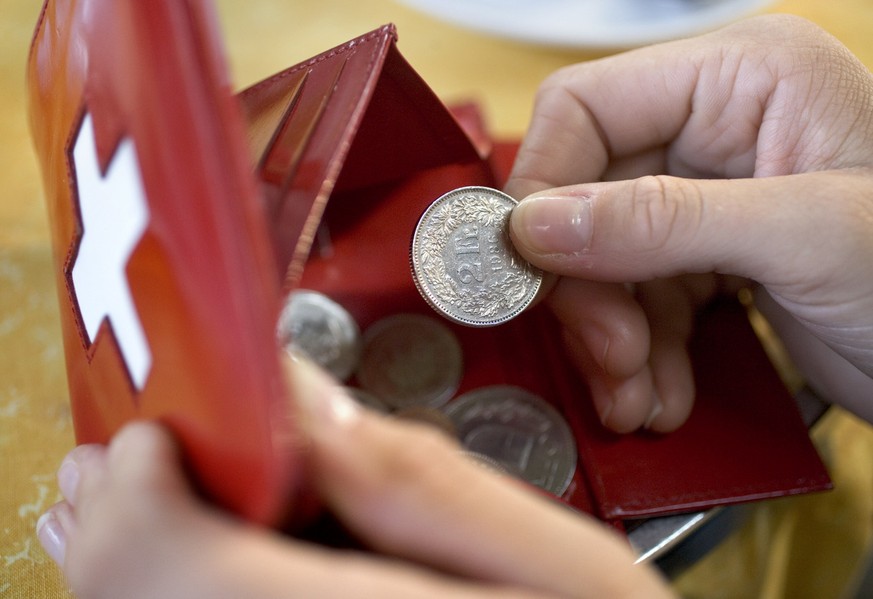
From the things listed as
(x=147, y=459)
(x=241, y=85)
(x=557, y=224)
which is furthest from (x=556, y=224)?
(x=241, y=85)

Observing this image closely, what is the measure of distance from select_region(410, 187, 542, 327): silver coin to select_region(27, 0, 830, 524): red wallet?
0.20 feet

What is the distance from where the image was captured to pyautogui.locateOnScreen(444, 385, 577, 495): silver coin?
633 millimetres

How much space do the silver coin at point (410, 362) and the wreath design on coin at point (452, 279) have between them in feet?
0.55

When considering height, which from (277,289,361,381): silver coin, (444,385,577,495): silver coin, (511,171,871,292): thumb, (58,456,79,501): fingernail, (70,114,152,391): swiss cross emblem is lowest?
(444,385,577,495): silver coin

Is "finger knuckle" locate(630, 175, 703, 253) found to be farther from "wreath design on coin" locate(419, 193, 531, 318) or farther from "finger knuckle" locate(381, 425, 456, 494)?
"finger knuckle" locate(381, 425, 456, 494)

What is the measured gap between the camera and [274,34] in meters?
1.06

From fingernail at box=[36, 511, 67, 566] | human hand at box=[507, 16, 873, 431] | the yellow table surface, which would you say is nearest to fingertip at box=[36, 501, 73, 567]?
fingernail at box=[36, 511, 67, 566]

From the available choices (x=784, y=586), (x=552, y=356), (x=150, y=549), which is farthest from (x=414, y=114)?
(x=784, y=586)

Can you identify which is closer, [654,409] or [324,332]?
[654,409]

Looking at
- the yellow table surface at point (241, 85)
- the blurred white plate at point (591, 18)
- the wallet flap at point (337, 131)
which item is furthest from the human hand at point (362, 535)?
the blurred white plate at point (591, 18)

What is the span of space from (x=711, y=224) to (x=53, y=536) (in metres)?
0.51

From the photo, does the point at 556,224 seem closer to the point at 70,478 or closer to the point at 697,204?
Answer: the point at 697,204

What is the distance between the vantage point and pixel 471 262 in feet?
1.88

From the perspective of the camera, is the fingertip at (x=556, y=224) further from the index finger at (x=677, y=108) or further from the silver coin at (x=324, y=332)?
the silver coin at (x=324, y=332)
